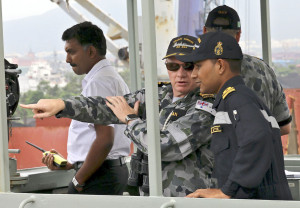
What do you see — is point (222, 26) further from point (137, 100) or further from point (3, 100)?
point (3, 100)

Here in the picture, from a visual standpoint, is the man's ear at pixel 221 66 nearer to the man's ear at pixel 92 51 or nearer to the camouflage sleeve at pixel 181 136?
the camouflage sleeve at pixel 181 136

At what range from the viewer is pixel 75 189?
4035 millimetres

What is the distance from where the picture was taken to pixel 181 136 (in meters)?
2.98

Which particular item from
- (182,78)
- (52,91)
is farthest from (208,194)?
(52,91)

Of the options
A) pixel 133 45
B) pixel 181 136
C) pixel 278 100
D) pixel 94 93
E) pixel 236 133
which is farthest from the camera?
pixel 133 45

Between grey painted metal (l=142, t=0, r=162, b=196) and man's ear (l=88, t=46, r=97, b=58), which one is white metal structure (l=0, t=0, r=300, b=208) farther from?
man's ear (l=88, t=46, r=97, b=58)

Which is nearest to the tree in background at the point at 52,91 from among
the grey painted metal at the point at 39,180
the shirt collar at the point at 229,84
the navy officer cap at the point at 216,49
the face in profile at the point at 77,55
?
the grey painted metal at the point at 39,180

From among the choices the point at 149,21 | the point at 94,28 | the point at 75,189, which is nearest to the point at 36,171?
the point at 75,189

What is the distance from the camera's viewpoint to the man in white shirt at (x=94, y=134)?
396 centimetres

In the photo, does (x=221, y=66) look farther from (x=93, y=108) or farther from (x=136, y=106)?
(x=93, y=108)

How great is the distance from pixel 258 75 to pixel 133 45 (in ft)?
7.16

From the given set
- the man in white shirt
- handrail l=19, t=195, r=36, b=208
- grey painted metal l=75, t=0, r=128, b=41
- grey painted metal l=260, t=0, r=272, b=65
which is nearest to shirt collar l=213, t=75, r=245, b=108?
handrail l=19, t=195, r=36, b=208

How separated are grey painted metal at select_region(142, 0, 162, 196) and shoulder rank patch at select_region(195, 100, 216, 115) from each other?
239 millimetres

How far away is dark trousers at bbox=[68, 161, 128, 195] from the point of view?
4020 mm
